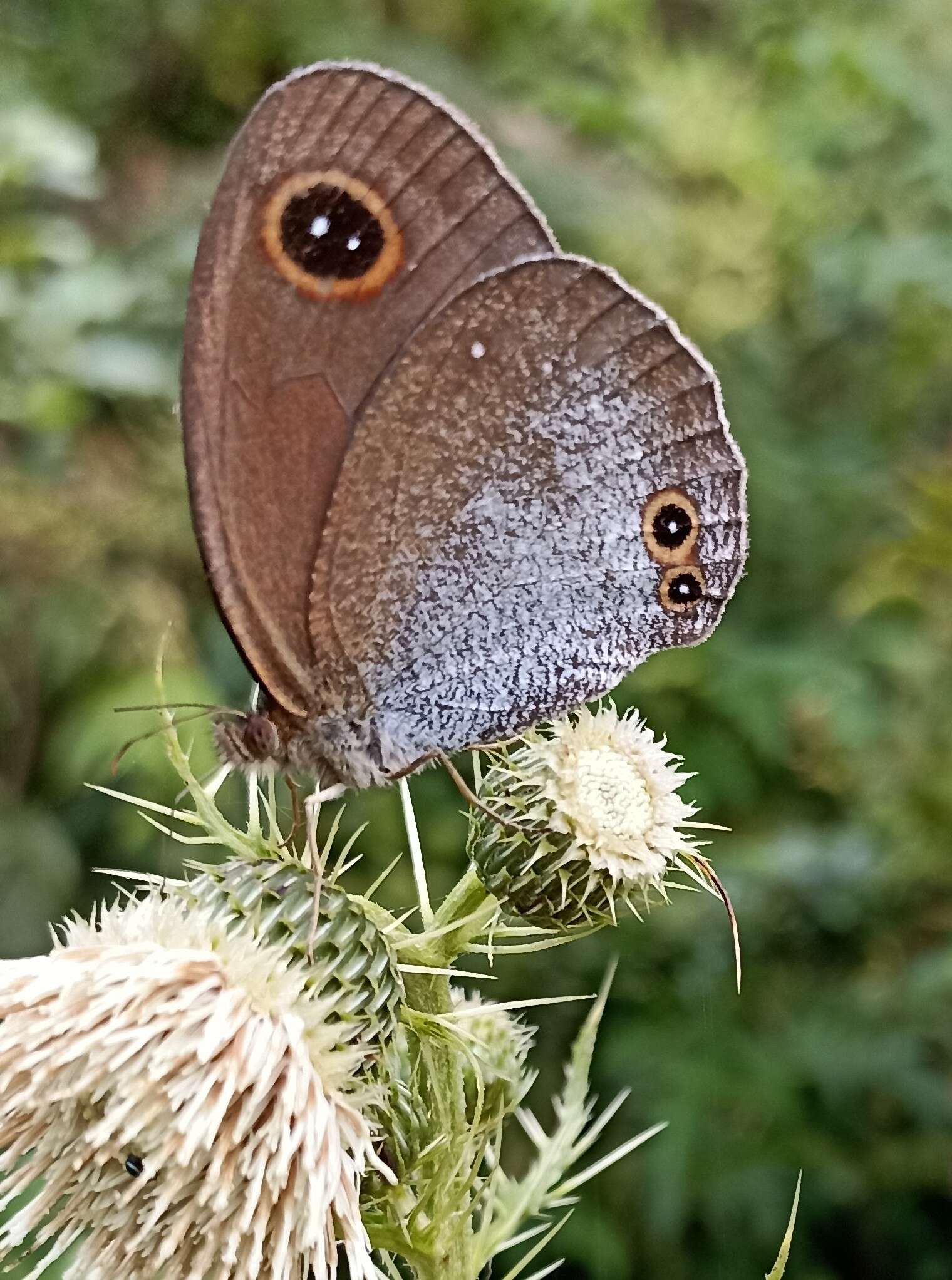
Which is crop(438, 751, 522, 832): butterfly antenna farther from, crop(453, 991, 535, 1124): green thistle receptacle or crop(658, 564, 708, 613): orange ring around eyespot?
A: crop(658, 564, 708, 613): orange ring around eyespot

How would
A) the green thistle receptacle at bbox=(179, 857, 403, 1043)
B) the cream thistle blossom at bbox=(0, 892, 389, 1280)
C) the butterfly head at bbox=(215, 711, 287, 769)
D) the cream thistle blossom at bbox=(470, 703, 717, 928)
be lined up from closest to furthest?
the cream thistle blossom at bbox=(0, 892, 389, 1280), the green thistle receptacle at bbox=(179, 857, 403, 1043), the cream thistle blossom at bbox=(470, 703, 717, 928), the butterfly head at bbox=(215, 711, 287, 769)

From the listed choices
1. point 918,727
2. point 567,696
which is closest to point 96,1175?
point 567,696

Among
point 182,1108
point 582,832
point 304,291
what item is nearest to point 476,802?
point 582,832

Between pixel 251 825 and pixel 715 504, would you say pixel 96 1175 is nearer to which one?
pixel 251 825

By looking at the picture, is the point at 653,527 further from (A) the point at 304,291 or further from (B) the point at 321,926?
(B) the point at 321,926

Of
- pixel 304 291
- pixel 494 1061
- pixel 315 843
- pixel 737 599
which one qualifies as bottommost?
pixel 494 1061

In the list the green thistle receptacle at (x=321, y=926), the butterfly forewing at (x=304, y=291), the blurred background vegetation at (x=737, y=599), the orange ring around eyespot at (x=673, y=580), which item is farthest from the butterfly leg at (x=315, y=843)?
the blurred background vegetation at (x=737, y=599)

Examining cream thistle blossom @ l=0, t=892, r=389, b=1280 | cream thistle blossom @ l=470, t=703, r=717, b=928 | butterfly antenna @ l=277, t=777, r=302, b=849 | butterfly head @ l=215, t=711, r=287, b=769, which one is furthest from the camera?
butterfly head @ l=215, t=711, r=287, b=769

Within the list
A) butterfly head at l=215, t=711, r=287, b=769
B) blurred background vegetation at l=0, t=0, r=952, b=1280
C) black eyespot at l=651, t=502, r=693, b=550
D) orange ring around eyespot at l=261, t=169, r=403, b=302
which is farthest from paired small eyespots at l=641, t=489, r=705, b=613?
blurred background vegetation at l=0, t=0, r=952, b=1280
